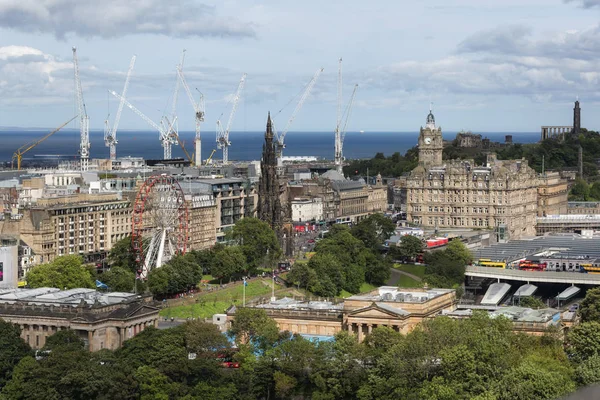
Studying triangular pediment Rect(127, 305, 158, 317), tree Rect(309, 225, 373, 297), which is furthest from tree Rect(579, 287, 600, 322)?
triangular pediment Rect(127, 305, 158, 317)

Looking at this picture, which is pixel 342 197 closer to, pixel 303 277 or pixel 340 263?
pixel 340 263

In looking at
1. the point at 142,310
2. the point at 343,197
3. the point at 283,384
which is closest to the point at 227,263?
the point at 142,310

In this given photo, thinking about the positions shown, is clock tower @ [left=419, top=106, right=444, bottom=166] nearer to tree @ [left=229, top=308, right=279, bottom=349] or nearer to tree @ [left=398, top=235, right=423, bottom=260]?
tree @ [left=398, top=235, right=423, bottom=260]

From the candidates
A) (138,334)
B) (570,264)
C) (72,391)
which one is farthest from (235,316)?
(570,264)

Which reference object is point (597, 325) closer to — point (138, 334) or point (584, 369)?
point (584, 369)

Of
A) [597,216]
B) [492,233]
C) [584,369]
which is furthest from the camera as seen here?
[597,216]

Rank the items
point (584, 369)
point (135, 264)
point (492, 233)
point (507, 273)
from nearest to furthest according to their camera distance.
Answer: point (584, 369) → point (135, 264) → point (507, 273) → point (492, 233)
